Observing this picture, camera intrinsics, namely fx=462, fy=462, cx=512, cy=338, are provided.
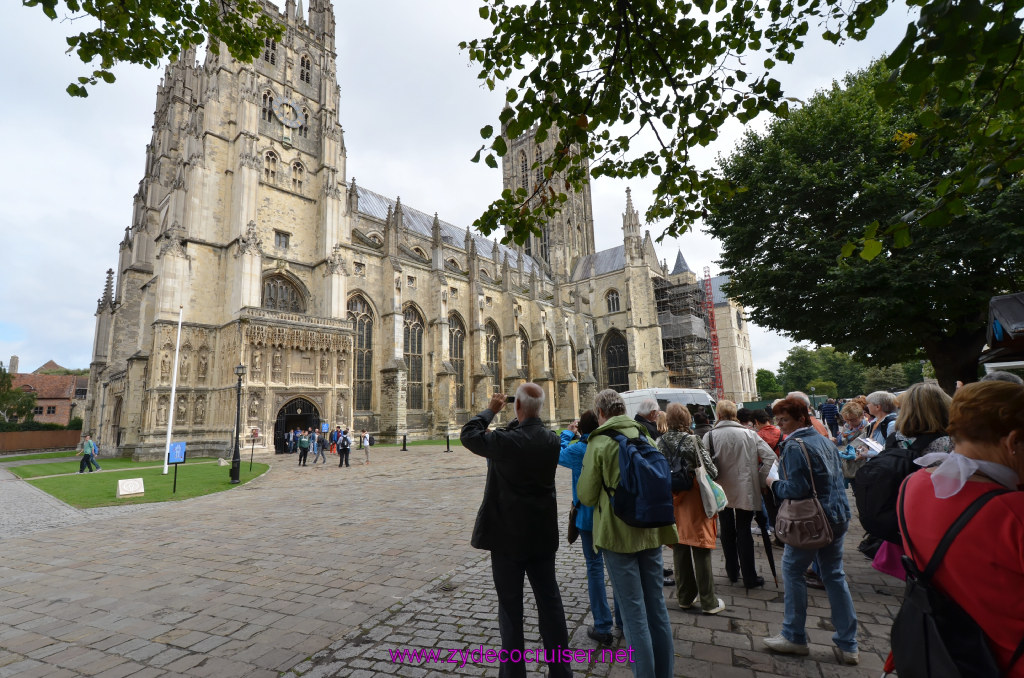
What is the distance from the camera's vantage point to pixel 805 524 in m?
3.35

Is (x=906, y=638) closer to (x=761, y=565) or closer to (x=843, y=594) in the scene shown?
(x=843, y=594)

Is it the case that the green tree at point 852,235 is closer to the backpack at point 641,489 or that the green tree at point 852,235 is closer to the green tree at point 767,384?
the backpack at point 641,489

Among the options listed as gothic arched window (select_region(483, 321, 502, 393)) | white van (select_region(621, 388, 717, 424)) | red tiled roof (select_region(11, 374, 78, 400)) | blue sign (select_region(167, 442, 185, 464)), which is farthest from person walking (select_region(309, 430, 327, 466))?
red tiled roof (select_region(11, 374, 78, 400))

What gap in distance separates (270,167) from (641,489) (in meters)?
28.8

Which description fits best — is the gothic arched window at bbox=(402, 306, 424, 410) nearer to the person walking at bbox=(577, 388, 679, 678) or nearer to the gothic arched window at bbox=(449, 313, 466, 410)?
the gothic arched window at bbox=(449, 313, 466, 410)

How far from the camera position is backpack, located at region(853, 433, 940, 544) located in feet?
8.98

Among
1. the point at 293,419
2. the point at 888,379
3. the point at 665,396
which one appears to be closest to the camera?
the point at 665,396

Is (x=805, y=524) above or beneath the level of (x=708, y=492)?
beneath

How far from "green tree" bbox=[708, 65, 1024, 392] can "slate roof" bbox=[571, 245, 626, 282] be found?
116 feet

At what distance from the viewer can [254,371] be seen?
21.6 m

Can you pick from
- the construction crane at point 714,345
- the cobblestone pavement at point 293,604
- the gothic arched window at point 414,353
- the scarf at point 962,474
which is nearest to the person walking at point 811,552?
the cobblestone pavement at point 293,604

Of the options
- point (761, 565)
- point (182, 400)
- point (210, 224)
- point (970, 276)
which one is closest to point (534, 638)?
point (761, 565)

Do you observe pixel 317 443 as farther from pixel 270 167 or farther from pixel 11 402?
pixel 11 402

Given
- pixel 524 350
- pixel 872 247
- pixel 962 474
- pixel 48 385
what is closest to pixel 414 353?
pixel 524 350
